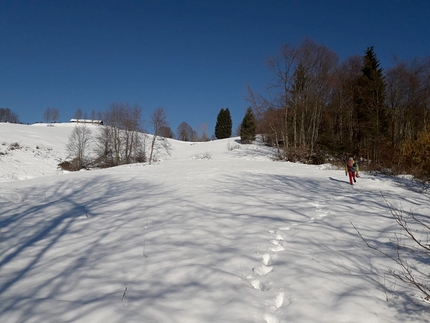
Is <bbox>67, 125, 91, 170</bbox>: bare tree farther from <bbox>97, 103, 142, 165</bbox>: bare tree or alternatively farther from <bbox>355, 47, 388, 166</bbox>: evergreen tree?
<bbox>355, 47, 388, 166</bbox>: evergreen tree

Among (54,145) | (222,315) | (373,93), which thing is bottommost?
(222,315)

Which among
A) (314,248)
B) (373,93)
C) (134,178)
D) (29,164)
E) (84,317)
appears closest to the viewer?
(84,317)

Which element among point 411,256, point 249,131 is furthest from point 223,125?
point 411,256

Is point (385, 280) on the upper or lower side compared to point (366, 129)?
lower

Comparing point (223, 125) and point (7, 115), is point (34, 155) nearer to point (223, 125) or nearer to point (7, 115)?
point (223, 125)

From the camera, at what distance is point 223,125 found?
78.4m

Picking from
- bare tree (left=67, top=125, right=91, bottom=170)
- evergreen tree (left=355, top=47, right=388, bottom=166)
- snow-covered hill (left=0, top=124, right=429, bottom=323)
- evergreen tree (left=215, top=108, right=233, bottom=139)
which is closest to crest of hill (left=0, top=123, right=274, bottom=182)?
bare tree (left=67, top=125, right=91, bottom=170)

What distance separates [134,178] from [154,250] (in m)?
9.26

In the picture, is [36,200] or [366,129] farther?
[366,129]

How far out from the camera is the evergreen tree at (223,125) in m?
78.2

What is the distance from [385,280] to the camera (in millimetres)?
3703

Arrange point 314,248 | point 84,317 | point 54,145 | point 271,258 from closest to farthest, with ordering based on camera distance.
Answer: point 84,317, point 271,258, point 314,248, point 54,145

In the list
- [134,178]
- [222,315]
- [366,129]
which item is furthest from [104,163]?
[222,315]

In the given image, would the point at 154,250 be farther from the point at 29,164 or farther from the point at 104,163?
the point at 29,164
